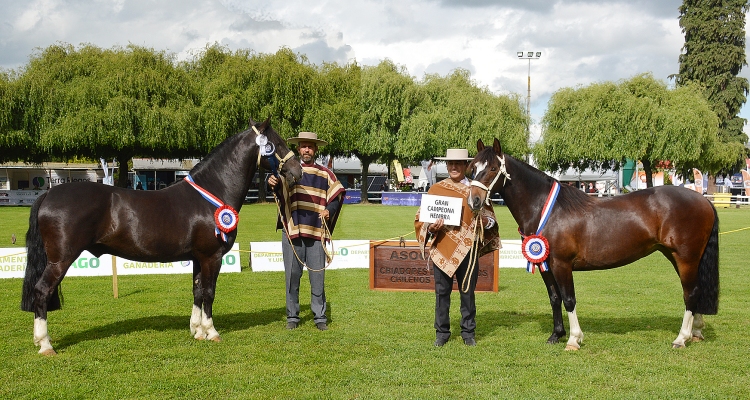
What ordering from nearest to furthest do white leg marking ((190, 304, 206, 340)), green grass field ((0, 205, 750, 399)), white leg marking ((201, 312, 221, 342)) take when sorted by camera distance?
green grass field ((0, 205, 750, 399)) → white leg marking ((201, 312, 221, 342)) → white leg marking ((190, 304, 206, 340))

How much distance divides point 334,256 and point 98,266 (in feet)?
15.3

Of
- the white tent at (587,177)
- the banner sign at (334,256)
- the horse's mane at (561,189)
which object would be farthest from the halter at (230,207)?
the white tent at (587,177)

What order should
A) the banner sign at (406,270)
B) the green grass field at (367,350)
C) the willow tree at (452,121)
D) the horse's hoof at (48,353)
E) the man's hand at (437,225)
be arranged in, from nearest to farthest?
the green grass field at (367,350)
the horse's hoof at (48,353)
the man's hand at (437,225)
the banner sign at (406,270)
the willow tree at (452,121)

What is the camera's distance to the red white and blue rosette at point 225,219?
6789 mm

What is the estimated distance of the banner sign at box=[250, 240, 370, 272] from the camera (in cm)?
1248

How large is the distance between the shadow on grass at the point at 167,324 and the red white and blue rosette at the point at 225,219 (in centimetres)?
141

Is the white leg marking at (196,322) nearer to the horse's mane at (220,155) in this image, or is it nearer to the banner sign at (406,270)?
the horse's mane at (220,155)

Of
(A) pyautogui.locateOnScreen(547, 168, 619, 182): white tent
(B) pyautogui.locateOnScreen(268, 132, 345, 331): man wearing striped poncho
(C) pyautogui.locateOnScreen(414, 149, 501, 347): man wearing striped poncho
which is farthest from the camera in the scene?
(A) pyautogui.locateOnScreen(547, 168, 619, 182): white tent

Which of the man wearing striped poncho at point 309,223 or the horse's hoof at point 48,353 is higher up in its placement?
the man wearing striped poncho at point 309,223

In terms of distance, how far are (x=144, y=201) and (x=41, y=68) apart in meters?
32.9

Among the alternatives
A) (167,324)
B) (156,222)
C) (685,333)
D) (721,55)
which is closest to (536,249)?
(685,333)

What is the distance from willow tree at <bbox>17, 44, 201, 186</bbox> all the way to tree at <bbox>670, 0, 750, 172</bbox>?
36842 millimetres

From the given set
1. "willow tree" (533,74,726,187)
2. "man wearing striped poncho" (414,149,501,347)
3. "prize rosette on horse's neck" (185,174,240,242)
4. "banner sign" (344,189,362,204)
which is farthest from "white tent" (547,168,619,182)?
"prize rosette on horse's neck" (185,174,240,242)

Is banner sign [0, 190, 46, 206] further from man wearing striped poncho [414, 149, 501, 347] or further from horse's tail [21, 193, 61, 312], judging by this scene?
man wearing striped poncho [414, 149, 501, 347]
